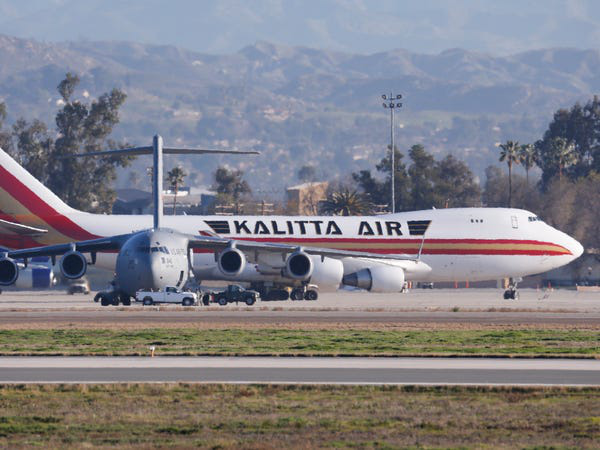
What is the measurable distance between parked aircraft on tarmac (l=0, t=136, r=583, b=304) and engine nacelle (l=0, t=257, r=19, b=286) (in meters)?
2.36

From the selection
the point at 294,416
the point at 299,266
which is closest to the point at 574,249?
the point at 299,266

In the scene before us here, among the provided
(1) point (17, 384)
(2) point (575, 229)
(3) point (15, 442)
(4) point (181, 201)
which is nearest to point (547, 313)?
(1) point (17, 384)

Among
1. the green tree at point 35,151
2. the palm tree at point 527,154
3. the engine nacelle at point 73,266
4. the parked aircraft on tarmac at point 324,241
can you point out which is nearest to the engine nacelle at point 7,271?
the engine nacelle at point 73,266

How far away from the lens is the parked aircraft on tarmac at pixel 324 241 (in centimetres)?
6175

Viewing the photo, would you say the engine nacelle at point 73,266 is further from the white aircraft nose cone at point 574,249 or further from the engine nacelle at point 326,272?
the white aircraft nose cone at point 574,249

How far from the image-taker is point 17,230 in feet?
207

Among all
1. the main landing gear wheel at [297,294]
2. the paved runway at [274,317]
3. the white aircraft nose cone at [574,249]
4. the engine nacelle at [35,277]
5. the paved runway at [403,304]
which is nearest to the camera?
the paved runway at [274,317]

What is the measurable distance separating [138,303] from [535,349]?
28.6m

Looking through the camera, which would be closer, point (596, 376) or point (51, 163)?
point (596, 376)

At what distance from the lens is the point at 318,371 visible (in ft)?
90.5

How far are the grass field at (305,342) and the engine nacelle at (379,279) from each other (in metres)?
21.8

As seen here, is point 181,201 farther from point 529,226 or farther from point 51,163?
point 529,226

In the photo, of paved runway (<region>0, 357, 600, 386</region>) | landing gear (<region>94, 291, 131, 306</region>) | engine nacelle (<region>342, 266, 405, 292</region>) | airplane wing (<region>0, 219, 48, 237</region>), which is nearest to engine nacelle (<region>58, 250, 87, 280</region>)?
landing gear (<region>94, 291, 131, 306</region>)

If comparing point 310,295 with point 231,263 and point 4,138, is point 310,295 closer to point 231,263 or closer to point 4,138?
point 231,263
